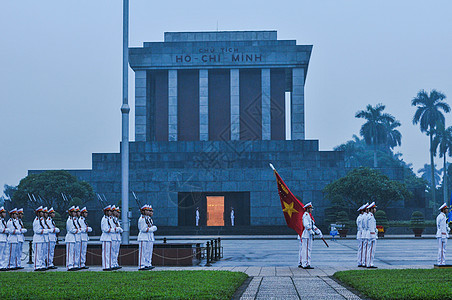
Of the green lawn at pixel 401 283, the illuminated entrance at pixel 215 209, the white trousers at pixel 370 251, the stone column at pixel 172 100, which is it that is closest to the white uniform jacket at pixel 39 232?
the green lawn at pixel 401 283

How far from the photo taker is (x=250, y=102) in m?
65.5

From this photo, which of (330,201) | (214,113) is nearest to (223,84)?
(214,113)

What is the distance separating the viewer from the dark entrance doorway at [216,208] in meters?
54.7

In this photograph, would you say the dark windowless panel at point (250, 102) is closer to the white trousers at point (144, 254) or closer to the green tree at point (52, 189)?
the green tree at point (52, 189)

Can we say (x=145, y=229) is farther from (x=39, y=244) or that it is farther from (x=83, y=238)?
(x=39, y=244)

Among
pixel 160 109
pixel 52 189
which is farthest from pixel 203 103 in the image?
pixel 52 189

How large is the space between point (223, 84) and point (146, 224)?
154 feet

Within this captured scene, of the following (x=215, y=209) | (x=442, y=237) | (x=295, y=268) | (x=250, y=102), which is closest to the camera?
(x=442, y=237)

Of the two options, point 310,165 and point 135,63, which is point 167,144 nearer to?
point 135,63

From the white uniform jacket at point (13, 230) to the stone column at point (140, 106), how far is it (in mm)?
41430

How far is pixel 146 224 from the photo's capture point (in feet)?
65.9

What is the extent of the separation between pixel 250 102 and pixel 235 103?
2267 millimetres

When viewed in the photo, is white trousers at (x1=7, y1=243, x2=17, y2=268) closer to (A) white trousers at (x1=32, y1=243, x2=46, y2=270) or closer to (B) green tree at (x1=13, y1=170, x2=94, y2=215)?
(A) white trousers at (x1=32, y1=243, x2=46, y2=270)

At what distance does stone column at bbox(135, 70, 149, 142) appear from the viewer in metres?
62.9
